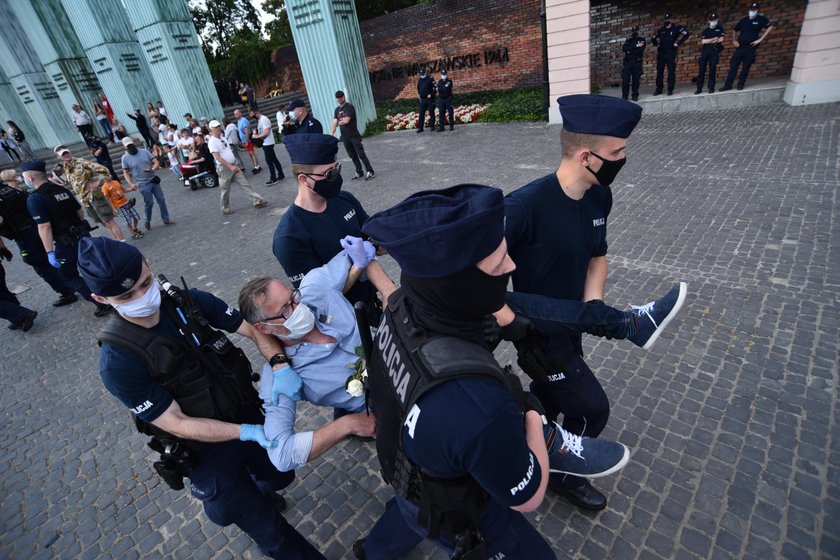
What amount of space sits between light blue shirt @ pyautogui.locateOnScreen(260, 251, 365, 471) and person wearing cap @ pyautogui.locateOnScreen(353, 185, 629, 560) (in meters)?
0.52

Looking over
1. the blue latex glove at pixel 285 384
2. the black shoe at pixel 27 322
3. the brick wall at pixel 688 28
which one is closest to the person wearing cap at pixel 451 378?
the blue latex glove at pixel 285 384

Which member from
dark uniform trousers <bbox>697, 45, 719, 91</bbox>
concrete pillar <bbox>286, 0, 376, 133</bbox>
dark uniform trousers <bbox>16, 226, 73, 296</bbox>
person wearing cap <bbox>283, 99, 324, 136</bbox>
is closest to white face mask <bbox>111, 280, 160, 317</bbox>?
dark uniform trousers <bbox>16, 226, 73, 296</bbox>

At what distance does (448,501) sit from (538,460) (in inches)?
13.4

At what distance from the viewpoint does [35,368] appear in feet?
17.4

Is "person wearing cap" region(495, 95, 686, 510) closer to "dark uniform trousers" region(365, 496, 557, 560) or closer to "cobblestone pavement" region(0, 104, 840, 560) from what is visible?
"dark uniform trousers" region(365, 496, 557, 560)

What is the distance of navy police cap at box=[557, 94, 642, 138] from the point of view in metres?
2.13

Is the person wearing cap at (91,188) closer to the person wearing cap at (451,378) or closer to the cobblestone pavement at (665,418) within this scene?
the cobblestone pavement at (665,418)

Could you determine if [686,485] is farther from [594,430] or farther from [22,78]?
[22,78]

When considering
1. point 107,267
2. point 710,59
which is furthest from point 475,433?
point 710,59

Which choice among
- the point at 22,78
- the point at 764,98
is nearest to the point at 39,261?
the point at 764,98

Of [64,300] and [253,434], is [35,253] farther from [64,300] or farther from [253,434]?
[253,434]

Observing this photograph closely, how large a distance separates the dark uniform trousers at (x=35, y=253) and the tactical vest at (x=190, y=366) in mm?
5898

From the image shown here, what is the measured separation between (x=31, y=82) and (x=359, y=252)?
27.3 metres

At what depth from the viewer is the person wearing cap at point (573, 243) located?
2156 millimetres
